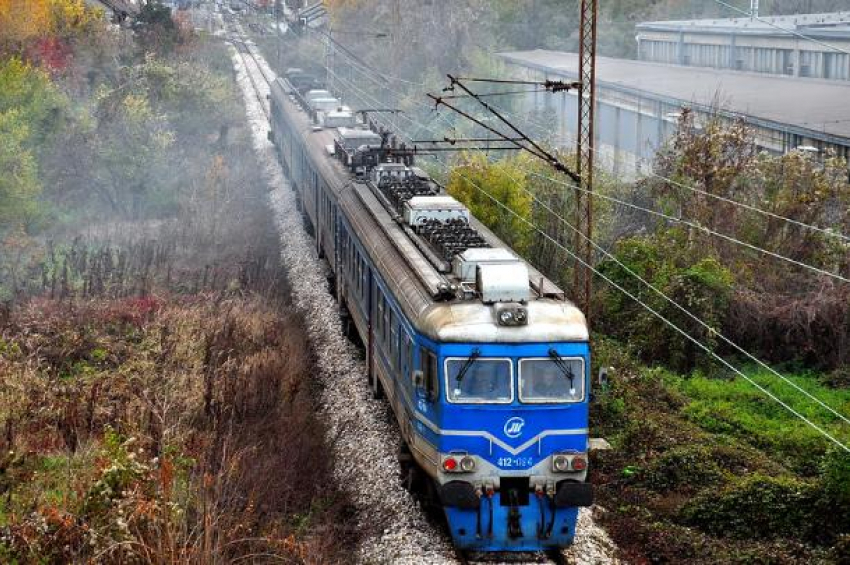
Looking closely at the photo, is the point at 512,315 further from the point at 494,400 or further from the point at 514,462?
the point at 514,462

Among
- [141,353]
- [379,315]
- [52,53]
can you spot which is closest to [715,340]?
[379,315]

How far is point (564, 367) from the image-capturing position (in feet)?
42.0

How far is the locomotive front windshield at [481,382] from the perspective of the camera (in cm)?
1271

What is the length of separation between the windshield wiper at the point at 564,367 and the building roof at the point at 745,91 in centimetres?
1750

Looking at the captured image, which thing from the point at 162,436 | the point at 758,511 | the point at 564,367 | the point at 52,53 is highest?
the point at 52,53

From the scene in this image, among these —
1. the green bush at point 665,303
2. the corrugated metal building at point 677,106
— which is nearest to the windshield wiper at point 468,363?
the green bush at point 665,303

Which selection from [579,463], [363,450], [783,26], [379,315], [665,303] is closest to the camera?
[579,463]

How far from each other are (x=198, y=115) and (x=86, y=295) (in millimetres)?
28746

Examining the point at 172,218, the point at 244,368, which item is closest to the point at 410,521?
the point at 244,368

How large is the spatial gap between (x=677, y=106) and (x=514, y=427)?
25.6m

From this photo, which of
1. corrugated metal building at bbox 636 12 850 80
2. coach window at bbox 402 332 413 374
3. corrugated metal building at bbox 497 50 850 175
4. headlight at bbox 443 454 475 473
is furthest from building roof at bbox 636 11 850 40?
headlight at bbox 443 454 475 473

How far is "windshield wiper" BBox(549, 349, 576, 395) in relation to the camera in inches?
500

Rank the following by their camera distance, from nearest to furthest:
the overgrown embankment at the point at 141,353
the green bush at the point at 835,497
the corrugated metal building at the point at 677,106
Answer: the overgrown embankment at the point at 141,353 < the green bush at the point at 835,497 < the corrugated metal building at the point at 677,106

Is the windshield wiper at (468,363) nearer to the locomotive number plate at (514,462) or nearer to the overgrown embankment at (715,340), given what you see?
the locomotive number plate at (514,462)
